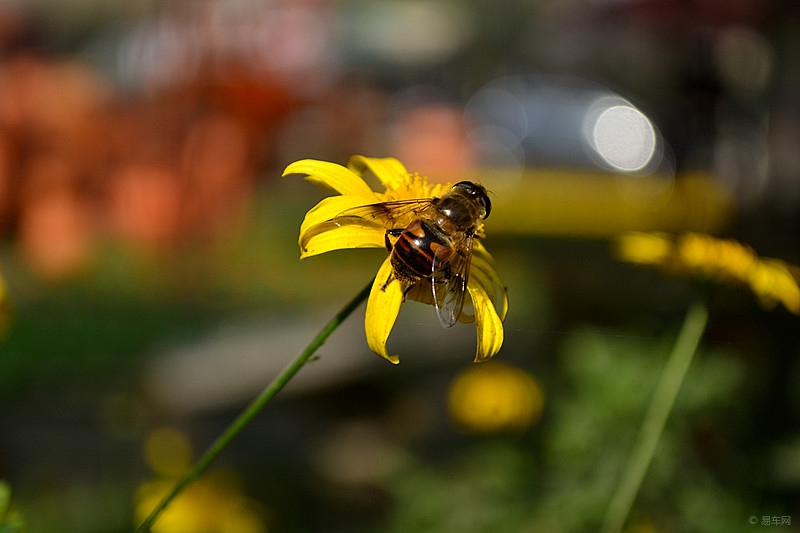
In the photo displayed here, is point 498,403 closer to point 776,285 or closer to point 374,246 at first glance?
point 776,285

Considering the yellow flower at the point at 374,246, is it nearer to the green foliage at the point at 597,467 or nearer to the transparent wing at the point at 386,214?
the transparent wing at the point at 386,214

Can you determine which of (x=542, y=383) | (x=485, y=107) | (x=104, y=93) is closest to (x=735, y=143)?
(x=485, y=107)

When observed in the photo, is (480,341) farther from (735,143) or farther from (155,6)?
(735,143)

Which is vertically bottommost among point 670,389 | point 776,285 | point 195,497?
point 195,497

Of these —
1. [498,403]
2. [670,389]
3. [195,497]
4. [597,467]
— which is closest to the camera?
[670,389]

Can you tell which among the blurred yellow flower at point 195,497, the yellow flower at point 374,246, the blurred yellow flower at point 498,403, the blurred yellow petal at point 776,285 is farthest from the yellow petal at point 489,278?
the blurred yellow flower at point 498,403

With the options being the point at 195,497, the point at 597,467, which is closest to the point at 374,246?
the point at 597,467
